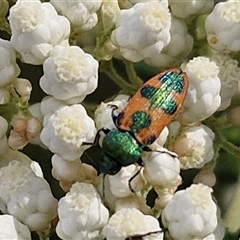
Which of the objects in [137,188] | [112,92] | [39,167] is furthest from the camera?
[112,92]

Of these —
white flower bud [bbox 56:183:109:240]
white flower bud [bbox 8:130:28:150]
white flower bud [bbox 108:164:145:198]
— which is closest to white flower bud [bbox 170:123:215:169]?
white flower bud [bbox 108:164:145:198]

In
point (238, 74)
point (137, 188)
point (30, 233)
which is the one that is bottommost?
point (30, 233)

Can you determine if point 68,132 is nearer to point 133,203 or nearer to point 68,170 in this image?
point 68,170

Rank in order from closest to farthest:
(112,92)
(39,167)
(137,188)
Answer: (137,188) < (39,167) < (112,92)

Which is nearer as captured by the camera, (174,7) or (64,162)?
(64,162)

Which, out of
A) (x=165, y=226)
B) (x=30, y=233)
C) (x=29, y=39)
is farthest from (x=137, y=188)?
(x=29, y=39)

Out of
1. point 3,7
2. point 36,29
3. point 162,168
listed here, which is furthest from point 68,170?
point 3,7

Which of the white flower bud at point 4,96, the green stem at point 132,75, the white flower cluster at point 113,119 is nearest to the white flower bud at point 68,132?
the white flower cluster at point 113,119

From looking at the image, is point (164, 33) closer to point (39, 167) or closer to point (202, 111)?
point (202, 111)
